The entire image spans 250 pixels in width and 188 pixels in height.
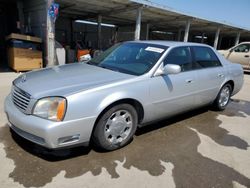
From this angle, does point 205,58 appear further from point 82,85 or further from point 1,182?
point 1,182

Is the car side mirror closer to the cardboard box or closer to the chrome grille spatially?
the chrome grille

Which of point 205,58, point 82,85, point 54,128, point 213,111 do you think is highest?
point 205,58

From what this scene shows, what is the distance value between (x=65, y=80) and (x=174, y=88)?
5.50 ft

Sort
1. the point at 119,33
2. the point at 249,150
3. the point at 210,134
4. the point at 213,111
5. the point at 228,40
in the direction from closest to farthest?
the point at 249,150 → the point at 210,134 → the point at 213,111 → the point at 119,33 → the point at 228,40

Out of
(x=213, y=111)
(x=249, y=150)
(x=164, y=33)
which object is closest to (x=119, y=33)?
(x=164, y=33)

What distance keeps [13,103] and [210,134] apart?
311cm

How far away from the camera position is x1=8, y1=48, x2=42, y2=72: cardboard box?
7875 mm

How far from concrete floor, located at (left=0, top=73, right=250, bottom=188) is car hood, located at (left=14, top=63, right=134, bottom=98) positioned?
82cm

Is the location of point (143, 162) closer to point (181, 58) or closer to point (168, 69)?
point (168, 69)

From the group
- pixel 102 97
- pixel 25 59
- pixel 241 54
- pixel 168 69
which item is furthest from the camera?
pixel 241 54

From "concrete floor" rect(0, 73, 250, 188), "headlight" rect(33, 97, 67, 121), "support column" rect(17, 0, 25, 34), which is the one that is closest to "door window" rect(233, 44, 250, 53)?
"concrete floor" rect(0, 73, 250, 188)

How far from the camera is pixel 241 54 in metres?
11.6

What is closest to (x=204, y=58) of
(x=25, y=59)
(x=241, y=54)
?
(x=25, y=59)

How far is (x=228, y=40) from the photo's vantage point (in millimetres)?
31078
